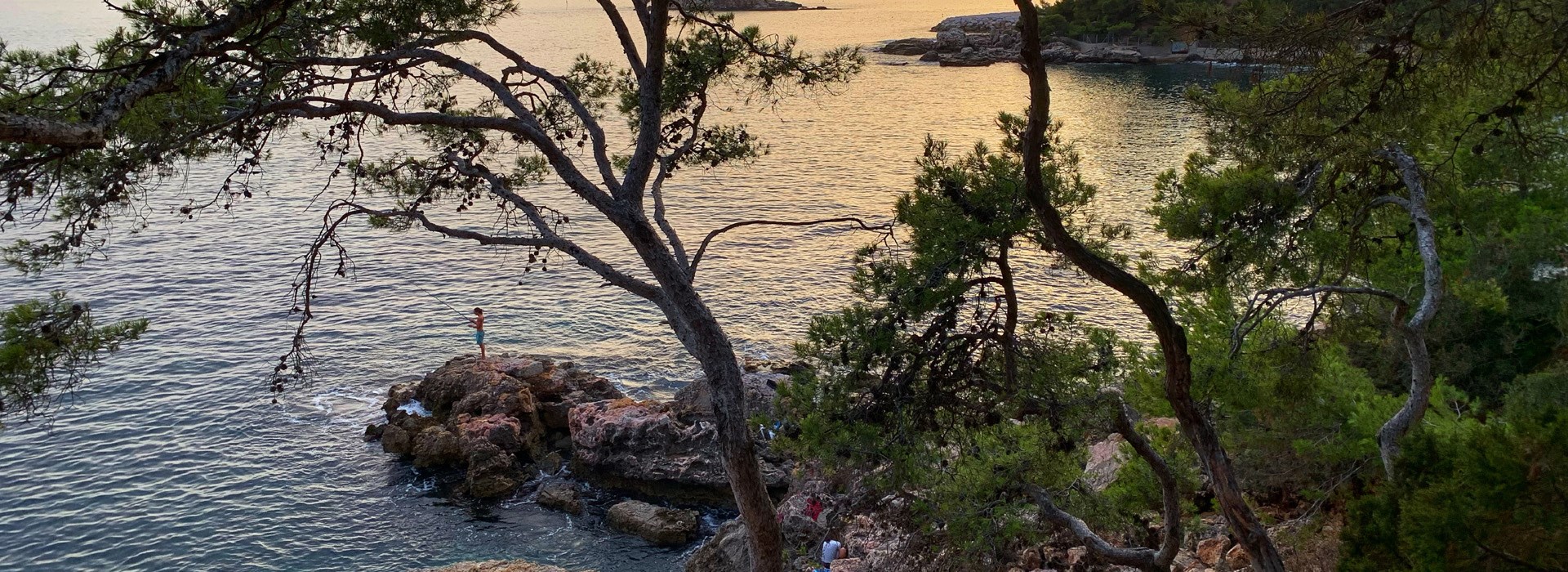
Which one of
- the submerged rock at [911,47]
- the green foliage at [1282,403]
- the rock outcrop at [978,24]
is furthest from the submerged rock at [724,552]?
the rock outcrop at [978,24]

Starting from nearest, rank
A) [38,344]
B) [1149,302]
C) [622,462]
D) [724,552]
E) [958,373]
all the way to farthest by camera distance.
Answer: [1149,302], [38,344], [958,373], [724,552], [622,462]

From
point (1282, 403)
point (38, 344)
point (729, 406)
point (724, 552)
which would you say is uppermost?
point (38, 344)

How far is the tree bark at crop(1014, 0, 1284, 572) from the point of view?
584 centimetres

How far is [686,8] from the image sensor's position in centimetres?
1070

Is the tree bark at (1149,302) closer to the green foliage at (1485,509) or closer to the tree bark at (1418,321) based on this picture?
the green foliage at (1485,509)

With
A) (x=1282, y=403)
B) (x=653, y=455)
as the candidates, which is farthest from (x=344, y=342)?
(x=1282, y=403)

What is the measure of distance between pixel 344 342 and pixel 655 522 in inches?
498

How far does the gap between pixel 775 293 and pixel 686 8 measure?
19.0 metres

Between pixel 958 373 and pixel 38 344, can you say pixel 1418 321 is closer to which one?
pixel 958 373

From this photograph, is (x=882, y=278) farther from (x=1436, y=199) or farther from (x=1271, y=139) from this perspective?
(x=1436, y=199)

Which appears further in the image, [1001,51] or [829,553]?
[1001,51]

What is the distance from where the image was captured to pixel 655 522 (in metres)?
17.6

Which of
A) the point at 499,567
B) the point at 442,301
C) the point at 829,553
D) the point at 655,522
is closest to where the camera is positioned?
the point at 829,553

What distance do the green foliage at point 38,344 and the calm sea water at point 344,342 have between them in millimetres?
1578
